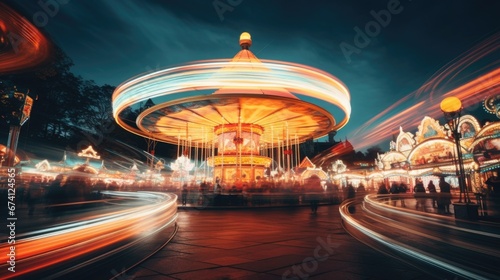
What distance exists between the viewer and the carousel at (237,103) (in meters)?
15.9

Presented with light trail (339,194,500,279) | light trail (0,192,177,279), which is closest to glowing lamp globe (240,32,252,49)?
light trail (339,194,500,279)

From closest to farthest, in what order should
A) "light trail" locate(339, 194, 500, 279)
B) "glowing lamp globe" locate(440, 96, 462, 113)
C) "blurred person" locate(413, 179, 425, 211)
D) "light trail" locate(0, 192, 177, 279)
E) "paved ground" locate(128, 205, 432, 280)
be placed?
"light trail" locate(0, 192, 177, 279) → "light trail" locate(339, 194, 500, 279) → "paved ground" locate(128, 205, 432, 280) → "glowing lamp globe" locate(440, 96, 462, 113) → "blurred person" locate(413, 179, 425, 211)

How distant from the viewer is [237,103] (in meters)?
18.8

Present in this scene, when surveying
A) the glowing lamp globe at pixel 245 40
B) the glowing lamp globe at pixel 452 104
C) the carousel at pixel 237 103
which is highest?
the glowing lamp globe at pixel 245 40

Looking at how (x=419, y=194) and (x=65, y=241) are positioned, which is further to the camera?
(x=419, y=194)

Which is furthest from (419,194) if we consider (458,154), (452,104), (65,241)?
(65,241)

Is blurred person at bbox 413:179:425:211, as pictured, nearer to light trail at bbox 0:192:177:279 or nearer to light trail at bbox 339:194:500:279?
light trail at bbox 339:194:500:279

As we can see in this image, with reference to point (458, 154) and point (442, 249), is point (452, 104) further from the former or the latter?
point (442, 249)

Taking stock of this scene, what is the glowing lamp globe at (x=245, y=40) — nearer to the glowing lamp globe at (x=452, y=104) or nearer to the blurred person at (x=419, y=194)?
the blurred person at (x=419, y=194)

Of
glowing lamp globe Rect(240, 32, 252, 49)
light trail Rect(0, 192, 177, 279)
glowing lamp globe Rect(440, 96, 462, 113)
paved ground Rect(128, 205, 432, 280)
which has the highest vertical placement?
glowing lamp globe Rect(240, 32, 252, 49)

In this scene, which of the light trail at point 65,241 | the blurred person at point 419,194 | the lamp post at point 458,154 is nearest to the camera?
the light trail at point 65,241

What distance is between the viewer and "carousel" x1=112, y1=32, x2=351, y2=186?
15898 millimetres

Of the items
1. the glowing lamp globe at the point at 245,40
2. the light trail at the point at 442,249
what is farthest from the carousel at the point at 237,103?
the light trail at the point at 442,249

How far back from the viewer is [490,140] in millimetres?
20688
